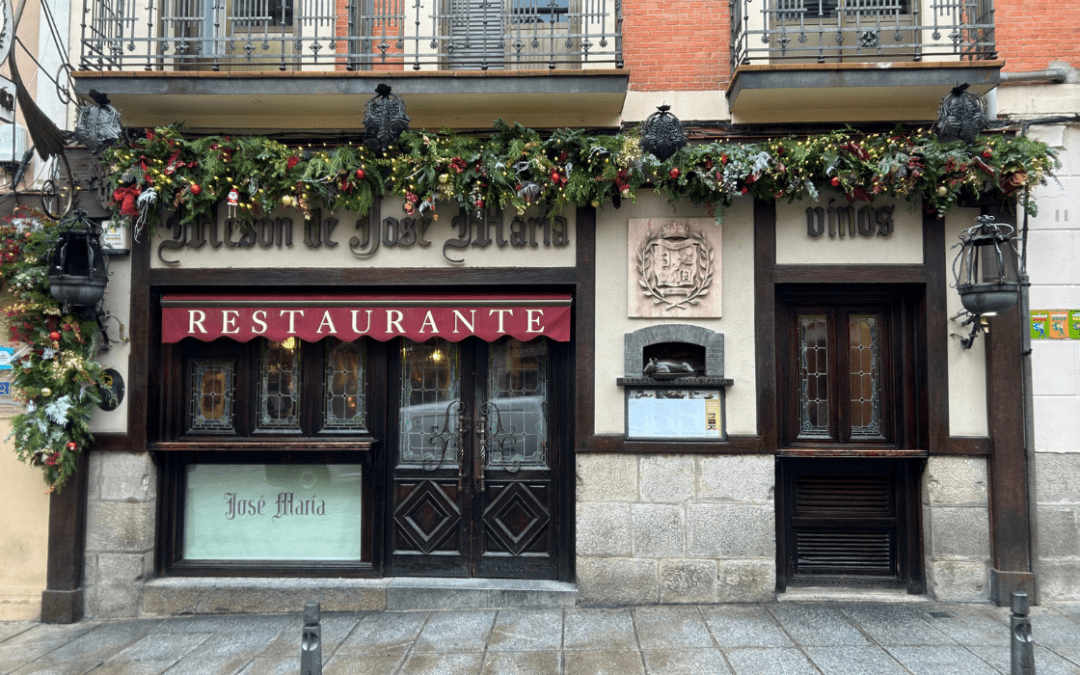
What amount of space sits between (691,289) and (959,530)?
3.58 m

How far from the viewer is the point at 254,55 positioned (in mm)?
6898

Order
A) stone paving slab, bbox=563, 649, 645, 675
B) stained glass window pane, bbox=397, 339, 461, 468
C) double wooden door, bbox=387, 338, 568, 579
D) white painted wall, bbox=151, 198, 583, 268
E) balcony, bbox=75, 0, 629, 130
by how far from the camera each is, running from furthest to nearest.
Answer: stained glass window pane, bbox=397, 339, 461, 468 → double wooden door, bbox=387, 338, 568, 579 → white painted wall, bbox=151, 198, 583, 268 → balcony, bbox=75, 0, 629, 130 → stone paving slab, bbox=563, 649, 645, 675

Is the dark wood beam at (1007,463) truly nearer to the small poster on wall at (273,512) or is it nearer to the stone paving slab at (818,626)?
the stone paving slab at (818,626)

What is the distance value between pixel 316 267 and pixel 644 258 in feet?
11.2

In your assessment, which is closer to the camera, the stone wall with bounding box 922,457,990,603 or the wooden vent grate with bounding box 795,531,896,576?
the stone wall with bounding box 922,457,990,603

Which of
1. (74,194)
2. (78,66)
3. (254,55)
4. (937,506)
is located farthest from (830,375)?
(78,66)

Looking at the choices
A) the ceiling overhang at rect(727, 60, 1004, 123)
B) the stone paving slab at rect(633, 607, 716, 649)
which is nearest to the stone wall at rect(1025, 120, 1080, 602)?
the ceiling overhang at rect(727, 60, 1004, 123)

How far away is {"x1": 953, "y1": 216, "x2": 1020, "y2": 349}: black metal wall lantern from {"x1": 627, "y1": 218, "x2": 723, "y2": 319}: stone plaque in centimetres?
227

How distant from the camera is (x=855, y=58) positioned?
6762mm

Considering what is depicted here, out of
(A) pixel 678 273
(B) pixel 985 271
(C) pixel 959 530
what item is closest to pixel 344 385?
(A) pixel 678 273

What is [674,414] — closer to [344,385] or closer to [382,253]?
[382,253]

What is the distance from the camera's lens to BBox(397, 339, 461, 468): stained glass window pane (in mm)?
6898

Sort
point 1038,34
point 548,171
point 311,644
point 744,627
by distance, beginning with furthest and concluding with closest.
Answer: point 1038,34
point 548,171
point 744,627
point 311,644

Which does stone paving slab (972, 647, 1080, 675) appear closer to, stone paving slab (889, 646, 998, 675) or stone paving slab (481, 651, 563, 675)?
stone paving slab (889, 646, 998, 675)
